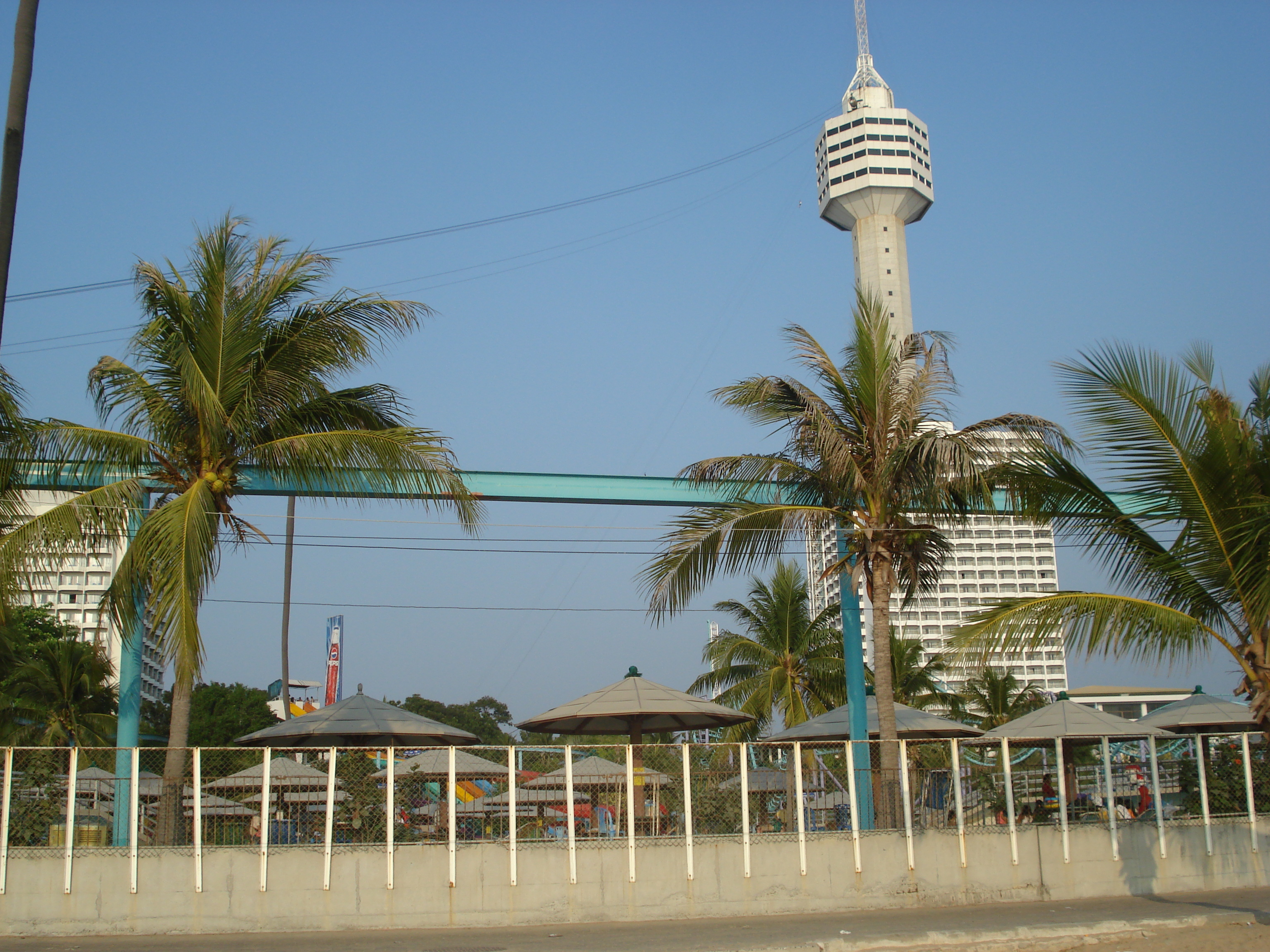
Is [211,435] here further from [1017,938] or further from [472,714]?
[472,714]

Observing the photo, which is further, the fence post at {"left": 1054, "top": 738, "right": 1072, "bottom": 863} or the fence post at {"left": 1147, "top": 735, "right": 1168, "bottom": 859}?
the fence post at {"left": 1147, "top": 735, "right": 1168, "bottom": 859}

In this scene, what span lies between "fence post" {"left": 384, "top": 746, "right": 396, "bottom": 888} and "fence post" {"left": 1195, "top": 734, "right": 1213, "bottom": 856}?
34.4 ft

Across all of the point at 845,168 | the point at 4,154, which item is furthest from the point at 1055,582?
the point at 4,154

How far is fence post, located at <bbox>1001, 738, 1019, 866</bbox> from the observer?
1394 cm

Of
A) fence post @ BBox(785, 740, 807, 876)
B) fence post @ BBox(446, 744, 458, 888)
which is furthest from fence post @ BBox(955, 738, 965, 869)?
fence post @ BBox(446, 744, 458, 888)

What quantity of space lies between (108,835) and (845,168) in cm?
11983

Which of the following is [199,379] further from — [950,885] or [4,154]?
[950,885]

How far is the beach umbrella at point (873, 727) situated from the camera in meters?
18.6

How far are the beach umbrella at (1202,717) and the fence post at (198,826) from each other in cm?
1557

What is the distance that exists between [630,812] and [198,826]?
4737 mm

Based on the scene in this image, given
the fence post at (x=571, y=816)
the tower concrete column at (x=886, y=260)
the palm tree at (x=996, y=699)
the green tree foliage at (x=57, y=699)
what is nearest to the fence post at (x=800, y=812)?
the fence post at (x=571, y=816)

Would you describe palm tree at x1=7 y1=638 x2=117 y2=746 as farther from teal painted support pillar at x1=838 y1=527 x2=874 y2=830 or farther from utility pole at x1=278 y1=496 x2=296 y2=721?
teal painted support pillar at x1=838 y1=527 x2=874 y2=830

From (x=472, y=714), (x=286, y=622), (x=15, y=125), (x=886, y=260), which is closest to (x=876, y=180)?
(x=886, y=260)

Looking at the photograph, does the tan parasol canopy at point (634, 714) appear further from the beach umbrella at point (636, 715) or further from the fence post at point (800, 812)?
the fence post at point (800, 812)
